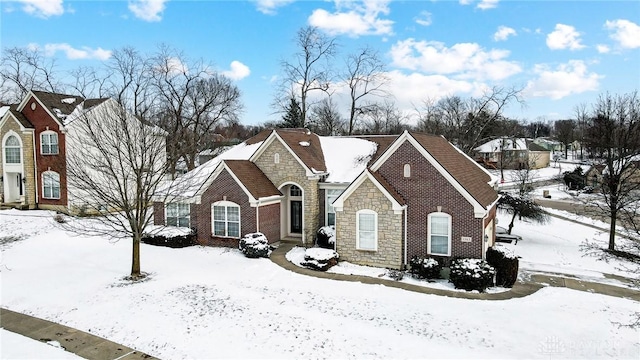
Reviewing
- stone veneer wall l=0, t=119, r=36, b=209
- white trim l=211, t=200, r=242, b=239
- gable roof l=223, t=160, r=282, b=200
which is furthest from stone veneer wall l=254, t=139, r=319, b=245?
stone veneer wall l=0, t=119, r=36, b=209

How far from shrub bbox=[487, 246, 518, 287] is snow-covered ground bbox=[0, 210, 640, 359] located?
122cm

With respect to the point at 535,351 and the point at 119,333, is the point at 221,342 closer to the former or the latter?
the point at 119,333

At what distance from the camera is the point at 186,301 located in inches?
509

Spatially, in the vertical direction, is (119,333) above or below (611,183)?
below

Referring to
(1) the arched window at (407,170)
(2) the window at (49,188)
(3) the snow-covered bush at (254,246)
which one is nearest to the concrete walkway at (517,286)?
(3) the snow-covered bush at (254,246)

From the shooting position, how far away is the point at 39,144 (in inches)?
1143

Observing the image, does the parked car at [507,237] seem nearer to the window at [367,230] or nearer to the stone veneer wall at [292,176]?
the window at [367,230]

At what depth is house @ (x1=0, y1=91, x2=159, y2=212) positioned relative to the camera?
2841 cm

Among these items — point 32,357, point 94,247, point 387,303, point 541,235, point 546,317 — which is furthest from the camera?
point 541,235

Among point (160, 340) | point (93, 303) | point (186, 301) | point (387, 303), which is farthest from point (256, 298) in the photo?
point (93, 303)

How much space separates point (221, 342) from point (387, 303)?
5486mm

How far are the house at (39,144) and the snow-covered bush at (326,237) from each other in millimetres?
19198

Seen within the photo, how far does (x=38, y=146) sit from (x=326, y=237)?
23205 millimetres

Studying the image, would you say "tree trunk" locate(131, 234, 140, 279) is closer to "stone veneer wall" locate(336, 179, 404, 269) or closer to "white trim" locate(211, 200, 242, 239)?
"white trim" locate(211, 200, 242, 239)
